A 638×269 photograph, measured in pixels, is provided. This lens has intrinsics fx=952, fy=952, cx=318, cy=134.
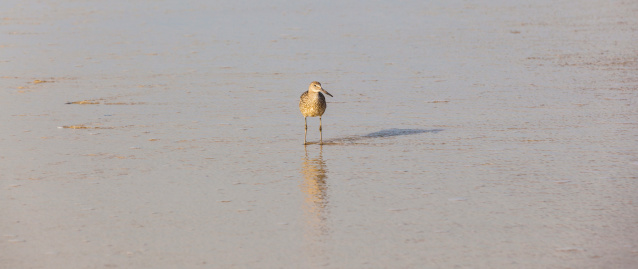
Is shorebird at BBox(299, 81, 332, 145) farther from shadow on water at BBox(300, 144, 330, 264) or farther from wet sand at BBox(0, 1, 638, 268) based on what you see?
shadow on water at BBox(300, 144, 330, 264)

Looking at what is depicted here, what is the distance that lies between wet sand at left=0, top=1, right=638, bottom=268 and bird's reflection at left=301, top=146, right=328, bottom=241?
0.08 ft

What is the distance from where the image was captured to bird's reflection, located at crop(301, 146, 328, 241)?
6617mm

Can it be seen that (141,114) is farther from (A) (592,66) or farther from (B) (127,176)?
(A) (592,66)

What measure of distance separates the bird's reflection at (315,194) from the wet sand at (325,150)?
3 centimetres

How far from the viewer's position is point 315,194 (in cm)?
762

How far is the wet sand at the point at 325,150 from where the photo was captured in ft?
20.5

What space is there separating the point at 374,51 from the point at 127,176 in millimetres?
8659

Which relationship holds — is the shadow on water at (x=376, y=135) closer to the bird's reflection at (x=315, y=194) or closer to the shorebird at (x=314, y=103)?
the shorebird at (x=314, y=103)

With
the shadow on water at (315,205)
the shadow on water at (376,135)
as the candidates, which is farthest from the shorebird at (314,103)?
the shadow on water at (315,205)

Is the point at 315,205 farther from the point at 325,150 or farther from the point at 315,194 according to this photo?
the point at 325,150

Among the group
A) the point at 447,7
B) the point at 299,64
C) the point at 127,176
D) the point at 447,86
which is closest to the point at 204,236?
the point at 127,176

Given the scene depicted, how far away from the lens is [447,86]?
42.1ft

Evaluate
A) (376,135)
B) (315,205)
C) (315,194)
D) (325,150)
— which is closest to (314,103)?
(376,135)

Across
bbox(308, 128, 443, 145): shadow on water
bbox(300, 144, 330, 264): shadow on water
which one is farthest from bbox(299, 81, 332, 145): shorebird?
bbox(300, 144, 330, 264): shadow on water
